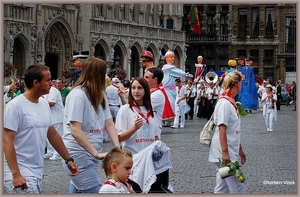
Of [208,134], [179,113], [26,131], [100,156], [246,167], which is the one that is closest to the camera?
[26,131]

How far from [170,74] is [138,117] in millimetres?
7268

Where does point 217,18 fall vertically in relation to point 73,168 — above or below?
above

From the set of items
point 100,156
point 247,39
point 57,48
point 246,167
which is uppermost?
point 247,39

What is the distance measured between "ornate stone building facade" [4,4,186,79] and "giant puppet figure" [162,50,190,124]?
15.2 meters

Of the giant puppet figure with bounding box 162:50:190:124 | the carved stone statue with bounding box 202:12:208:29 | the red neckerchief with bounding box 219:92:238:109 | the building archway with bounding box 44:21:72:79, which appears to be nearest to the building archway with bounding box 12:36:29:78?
the building archway with bounding box 44:21:72:79

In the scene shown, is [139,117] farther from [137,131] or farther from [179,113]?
[179,113]

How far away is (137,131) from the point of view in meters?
7.64

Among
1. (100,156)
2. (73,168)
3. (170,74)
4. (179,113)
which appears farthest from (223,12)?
(100,156)

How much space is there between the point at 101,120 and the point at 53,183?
14.8 feet

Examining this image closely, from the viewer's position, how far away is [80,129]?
6625 mm

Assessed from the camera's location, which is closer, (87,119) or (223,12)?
(87,119)

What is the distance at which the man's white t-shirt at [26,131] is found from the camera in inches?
242

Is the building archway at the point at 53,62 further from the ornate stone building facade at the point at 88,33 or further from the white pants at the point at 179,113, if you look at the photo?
the white pants at the point at 179,113

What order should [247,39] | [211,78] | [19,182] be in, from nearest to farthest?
1. [19,182]
2. [211,78]
3. [247,39]
